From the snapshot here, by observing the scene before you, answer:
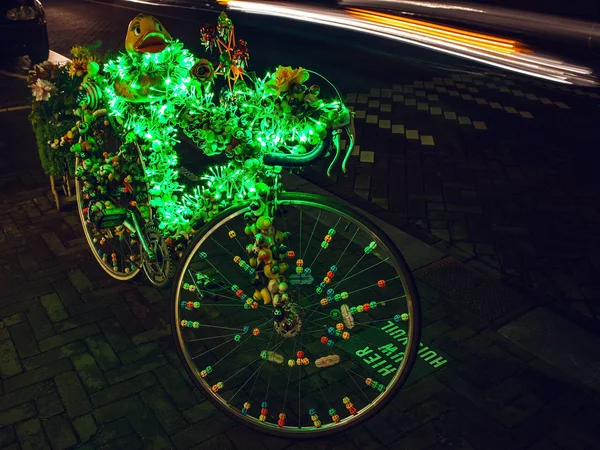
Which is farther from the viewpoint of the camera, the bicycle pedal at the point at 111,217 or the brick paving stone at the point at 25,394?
the bicycle pedal at the point at 111,217

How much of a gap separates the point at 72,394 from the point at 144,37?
2078mm

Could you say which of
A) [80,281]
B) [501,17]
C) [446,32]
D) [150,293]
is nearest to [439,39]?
[446,32]

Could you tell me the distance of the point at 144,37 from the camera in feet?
10.1

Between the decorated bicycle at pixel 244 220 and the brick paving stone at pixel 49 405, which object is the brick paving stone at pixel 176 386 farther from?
the brick paving stone at pixel 49 405

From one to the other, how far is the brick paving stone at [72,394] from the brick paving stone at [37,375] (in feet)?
0.20

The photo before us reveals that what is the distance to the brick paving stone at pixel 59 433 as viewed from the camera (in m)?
2.90

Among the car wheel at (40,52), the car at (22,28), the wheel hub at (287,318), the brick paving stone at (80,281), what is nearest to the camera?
the wheel hub at (287,318)

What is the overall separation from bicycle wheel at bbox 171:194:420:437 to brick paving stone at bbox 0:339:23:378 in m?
1.02

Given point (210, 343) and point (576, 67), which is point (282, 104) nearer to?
point (210, 343)

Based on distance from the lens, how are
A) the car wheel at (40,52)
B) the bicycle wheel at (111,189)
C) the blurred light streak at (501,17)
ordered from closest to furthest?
1. the bicycle wheel at (111,189)
2. the car wheel at (40,52)
3. the blurred light streak at (501,17)

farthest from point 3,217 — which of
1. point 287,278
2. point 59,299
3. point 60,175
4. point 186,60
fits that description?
point 287,278

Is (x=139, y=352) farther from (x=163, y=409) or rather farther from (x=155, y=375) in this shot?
(x=163, y=409)

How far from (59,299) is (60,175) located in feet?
4.49

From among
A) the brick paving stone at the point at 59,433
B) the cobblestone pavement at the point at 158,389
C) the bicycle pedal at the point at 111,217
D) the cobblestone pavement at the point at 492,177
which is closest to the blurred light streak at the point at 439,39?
the cobblestone pavement at the point at 492,177
